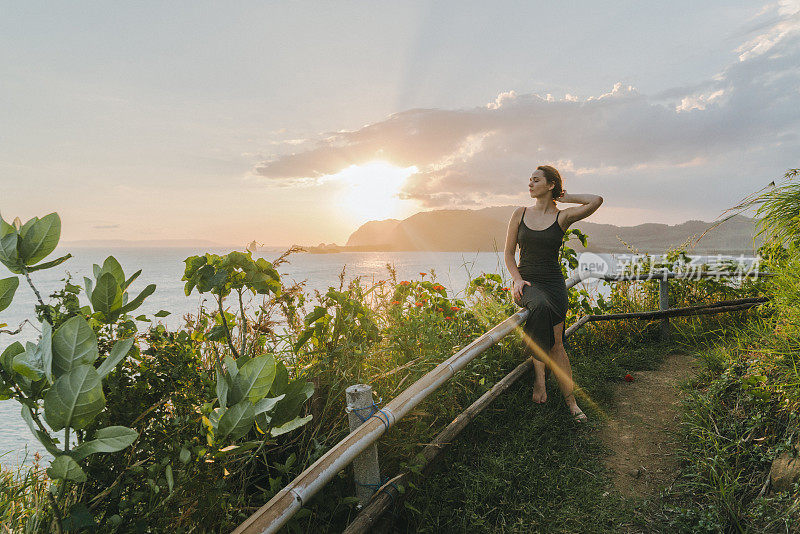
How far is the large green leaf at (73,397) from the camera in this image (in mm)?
1006

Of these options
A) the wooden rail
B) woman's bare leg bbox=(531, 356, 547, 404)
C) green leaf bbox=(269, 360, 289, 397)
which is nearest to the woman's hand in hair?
woman's bare leg bbox=(531, 356, 547, 404)

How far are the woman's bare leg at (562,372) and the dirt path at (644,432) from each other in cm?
30

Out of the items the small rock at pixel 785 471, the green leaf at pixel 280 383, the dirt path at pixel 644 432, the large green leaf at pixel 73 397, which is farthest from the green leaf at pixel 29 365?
the small rock at pixel 785 471

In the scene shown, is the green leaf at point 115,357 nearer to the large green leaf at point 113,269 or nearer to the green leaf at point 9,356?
the green leaf at point 9,356

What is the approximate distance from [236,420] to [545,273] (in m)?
3.46

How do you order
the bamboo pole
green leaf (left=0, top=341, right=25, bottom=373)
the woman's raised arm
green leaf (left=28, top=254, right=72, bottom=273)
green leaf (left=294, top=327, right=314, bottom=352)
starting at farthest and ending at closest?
the woman's raised arm
green leaf (left=294, top=327, right=314, bottom=352)
the bamboo pole
green leaf (left=28, top=254, right=72, bottom=273)
green leaf (left=0, top=341, right=25, bottom=373)

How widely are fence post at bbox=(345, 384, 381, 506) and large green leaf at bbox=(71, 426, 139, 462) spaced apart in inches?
52.8

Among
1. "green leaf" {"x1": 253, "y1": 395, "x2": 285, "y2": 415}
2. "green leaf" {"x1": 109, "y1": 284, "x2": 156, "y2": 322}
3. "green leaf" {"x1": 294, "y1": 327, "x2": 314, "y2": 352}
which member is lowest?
A: "green leaf" {"x1": 294, "y1": 327, "x2": 314, "y2": 352}

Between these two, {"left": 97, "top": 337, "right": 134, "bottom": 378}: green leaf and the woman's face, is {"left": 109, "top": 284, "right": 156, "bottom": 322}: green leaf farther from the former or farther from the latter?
the woman's face

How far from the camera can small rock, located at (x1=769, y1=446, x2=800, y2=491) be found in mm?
2490

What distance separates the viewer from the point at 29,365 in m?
1.09

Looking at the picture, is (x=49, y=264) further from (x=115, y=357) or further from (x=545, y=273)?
(x=545, y=273)

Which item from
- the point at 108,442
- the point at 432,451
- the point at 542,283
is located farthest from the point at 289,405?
the point at 542,283

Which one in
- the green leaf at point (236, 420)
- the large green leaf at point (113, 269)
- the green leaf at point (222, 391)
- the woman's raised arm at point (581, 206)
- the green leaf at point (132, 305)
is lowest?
the green leaf at point (236, 420)
